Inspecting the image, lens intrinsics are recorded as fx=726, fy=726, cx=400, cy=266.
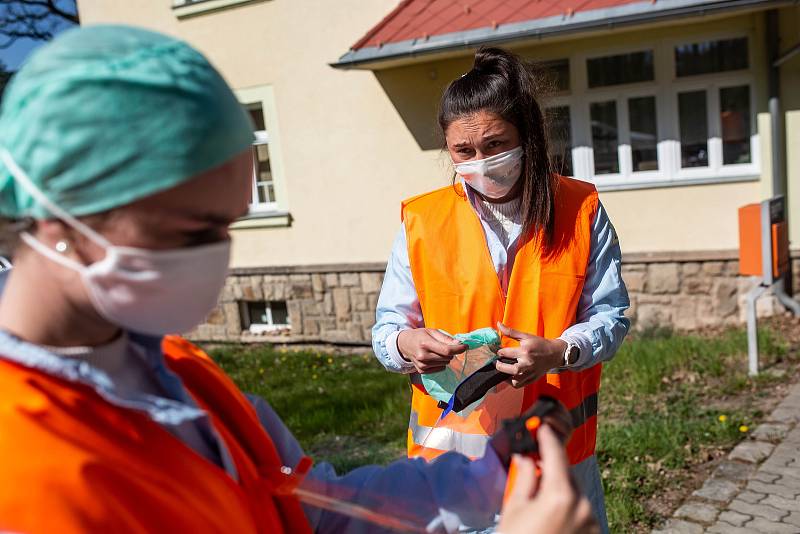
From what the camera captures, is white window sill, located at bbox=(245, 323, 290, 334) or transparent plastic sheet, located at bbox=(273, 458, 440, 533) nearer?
transparent plastic sheet, located at bbox=(273, 458, 440, 533)

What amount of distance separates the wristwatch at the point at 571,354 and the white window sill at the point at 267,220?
306 inches

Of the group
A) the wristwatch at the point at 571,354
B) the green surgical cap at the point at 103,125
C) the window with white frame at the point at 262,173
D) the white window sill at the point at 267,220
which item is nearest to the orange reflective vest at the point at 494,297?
the wristwatch at the point at 571,354

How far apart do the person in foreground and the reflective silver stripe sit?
3.25 feet

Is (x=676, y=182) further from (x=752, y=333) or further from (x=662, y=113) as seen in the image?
(x=752, y=333)

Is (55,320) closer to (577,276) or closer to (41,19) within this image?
(577,276)

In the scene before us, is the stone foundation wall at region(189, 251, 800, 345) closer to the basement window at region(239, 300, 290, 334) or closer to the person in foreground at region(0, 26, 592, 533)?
the basement window at region(239, 300, 290, 334)

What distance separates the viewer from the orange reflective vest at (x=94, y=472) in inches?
31.7

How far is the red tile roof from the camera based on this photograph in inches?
277

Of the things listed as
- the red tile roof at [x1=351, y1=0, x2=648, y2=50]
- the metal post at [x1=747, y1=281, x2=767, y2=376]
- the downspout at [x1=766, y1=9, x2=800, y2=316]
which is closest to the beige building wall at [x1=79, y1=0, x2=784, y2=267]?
the red tile roof at [x1=351, y1=0, x2=648, y2=50]

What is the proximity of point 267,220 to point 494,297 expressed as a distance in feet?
25.7

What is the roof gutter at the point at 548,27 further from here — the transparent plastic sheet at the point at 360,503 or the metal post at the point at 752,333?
the transparent plastic sheet at the point at 360,503

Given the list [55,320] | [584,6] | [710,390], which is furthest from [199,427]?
[584,6]

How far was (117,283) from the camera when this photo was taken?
952 millimetres

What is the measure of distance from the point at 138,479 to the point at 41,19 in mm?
17481
